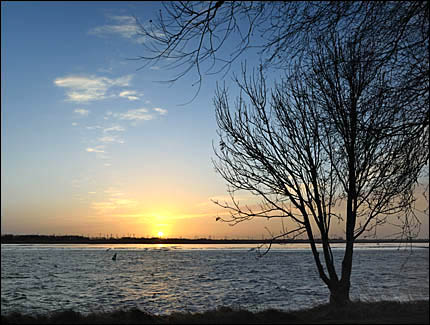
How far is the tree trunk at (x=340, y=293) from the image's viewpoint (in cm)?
1162

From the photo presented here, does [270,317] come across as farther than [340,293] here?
No

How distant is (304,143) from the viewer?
11.7 meters

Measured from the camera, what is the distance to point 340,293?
1173cm

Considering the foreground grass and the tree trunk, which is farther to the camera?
the tree trunk

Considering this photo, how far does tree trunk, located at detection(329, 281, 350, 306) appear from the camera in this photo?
38.1 feet

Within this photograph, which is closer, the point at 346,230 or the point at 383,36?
the point at 383,36

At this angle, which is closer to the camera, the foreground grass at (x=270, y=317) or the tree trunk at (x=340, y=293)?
the foreground grass at (x=270, y=317)

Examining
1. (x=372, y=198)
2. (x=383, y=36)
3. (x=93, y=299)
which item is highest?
(x=383, y=36)

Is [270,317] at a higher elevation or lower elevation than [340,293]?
lower

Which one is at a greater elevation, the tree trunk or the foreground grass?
the tree trunk

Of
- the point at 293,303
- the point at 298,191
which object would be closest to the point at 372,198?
the point at 298,191

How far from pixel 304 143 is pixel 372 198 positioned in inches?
94.7

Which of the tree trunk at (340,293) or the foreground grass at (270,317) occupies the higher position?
the tree trunk at (340,293)

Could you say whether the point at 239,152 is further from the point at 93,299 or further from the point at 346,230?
the point at 93,299
